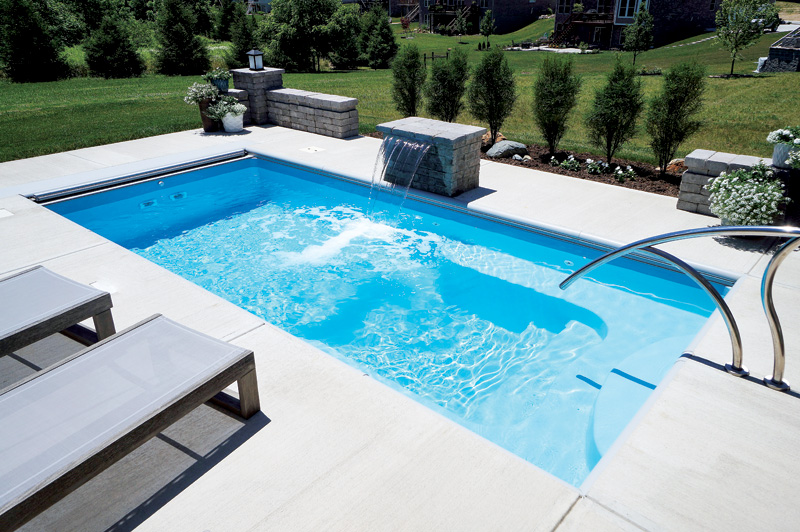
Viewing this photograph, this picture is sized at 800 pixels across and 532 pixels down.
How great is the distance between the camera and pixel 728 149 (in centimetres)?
1136

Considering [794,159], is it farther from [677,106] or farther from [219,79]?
[219,79]

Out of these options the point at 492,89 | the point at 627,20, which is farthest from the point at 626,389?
the point at 627,20

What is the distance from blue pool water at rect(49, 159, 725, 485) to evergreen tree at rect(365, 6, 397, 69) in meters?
30.0

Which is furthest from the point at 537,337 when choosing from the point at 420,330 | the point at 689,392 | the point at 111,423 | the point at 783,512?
the point at 111,423

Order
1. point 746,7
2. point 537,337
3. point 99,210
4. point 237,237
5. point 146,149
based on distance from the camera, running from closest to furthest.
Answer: point 537,337
point 237,237
point 99,210
point 146,149
point 746,7

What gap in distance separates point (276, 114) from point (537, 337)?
9.61 meters

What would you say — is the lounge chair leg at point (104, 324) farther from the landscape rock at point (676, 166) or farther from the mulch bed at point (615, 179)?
the landscape rock at point (676, 166)

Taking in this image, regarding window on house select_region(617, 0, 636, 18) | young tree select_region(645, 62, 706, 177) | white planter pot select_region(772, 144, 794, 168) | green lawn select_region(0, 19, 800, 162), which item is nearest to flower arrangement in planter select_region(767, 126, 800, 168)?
white planter pot select_region(772, 144, 794, 168)

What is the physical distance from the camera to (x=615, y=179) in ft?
29.9

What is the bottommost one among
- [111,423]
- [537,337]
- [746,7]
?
[537,337]

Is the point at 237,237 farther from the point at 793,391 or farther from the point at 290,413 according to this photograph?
the point at 793,391

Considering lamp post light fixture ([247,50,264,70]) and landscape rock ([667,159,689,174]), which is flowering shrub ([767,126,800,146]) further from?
lamp post light fixture ([247,50,264,70])

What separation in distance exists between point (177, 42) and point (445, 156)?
23.2m

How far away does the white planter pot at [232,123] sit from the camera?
1220 centimetres
